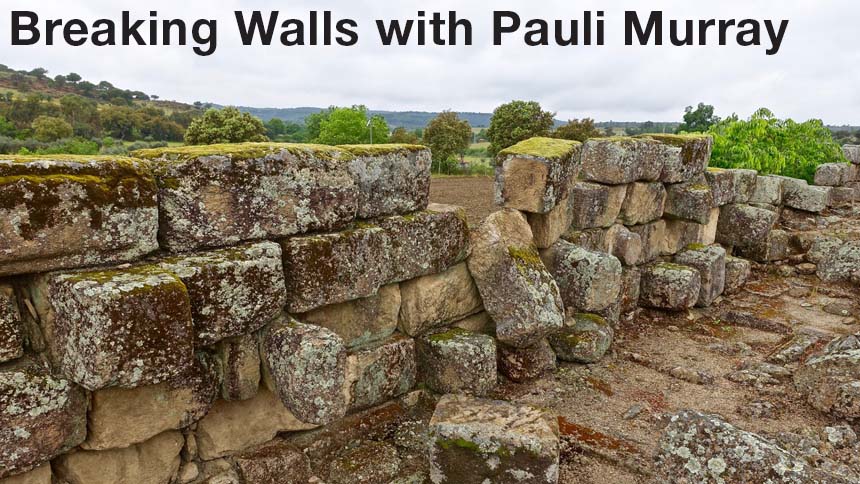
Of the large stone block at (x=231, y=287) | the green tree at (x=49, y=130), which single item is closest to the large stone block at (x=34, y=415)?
the large stone block at (x=231, y=287)

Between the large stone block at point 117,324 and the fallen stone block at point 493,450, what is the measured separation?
66.1 inches

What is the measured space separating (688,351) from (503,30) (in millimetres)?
3872

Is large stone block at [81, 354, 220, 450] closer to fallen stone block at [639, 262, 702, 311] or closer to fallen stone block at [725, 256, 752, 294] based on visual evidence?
fallen stone block at [639, 262, 702, 311]

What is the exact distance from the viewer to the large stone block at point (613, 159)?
6.85 meters

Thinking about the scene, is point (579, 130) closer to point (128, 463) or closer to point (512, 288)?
point (512, 288)

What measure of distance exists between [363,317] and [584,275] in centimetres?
251

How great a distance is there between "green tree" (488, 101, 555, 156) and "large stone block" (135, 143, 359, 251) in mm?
38892

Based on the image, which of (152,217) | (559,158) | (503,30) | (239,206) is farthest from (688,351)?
(152,217)

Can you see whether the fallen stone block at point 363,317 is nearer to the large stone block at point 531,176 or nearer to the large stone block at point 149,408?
the large stone block at point 149,408

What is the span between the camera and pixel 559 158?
18.6ft

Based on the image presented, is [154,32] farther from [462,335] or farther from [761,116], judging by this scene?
[761,116]

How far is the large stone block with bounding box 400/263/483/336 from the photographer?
4922 mm

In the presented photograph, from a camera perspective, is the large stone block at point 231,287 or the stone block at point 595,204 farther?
the stone block at point 595,204

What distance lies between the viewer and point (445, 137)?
43031 mm
